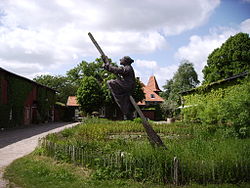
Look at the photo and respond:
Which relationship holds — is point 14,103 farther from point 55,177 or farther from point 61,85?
point 61,85

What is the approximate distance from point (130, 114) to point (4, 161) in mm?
5244

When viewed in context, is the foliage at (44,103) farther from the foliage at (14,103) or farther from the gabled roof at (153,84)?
the gabled roof at (153,84)

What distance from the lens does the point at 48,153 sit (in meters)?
9.47

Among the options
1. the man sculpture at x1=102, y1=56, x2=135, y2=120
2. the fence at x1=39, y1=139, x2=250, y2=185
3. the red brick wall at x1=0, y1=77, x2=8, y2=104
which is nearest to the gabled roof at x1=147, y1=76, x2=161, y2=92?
the red brick wall at x1=0, y1=77, x2=8, y2=104

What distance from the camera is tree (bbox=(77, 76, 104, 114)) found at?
1490 inches

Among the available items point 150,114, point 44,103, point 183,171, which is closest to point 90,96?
point 44,103

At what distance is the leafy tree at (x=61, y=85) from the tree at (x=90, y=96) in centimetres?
1977

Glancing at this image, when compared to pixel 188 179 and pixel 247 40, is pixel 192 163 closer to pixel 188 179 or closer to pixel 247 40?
pixel 188 179

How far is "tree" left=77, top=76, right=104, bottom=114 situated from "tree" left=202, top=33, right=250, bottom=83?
16.9 metres

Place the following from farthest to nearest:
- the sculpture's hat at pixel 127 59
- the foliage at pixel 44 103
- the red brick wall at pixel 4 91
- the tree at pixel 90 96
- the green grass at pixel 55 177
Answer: the tree at pixel 90 96
the foliage at pixel 44 103
the red brick wall at pixel 4 91
the sculpture's hat at pixel 127 59
the green grass at pixel 55 177

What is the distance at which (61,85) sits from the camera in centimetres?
5869

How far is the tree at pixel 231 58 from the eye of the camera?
112 feet

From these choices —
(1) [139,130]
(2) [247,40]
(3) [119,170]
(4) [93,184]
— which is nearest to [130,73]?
(3) [119,170]

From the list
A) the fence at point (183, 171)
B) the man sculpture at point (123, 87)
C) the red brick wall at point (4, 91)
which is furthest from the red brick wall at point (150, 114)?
the fence at point (183, 171)
